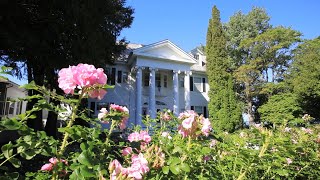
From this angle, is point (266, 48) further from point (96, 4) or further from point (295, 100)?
point (96, 4)

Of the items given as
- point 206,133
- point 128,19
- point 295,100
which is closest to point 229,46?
point 295,100

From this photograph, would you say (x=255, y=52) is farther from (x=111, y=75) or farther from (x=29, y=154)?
(x=29, y=154)

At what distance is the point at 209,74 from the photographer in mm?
25922

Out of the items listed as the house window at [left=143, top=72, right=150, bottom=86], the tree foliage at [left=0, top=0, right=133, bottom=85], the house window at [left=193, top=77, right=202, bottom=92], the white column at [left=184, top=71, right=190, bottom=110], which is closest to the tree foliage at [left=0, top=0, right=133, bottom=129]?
the tree foliage at [left=0, top=0, right=133, bottom=85]

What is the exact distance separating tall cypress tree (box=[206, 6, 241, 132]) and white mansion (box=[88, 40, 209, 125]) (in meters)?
2.36

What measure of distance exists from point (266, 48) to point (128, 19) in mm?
16599

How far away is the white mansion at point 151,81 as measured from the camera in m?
21.8

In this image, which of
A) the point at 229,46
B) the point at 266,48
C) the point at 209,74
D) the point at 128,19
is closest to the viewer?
the point at 128,19

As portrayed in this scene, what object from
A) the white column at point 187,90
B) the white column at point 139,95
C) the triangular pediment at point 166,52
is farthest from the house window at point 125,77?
the white column at point 187,90

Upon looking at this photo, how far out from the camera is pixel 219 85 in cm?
2512

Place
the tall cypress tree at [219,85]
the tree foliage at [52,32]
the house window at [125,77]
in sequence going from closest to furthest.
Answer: the tree foliage at [52,32], the house window at [125,77], the tall cypress tree at [219,85]

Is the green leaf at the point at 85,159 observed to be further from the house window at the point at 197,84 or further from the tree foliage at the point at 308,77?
the house window at the point at 197,84

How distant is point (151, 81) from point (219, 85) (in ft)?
23.1

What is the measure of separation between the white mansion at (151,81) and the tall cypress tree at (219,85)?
2360 millimetres
